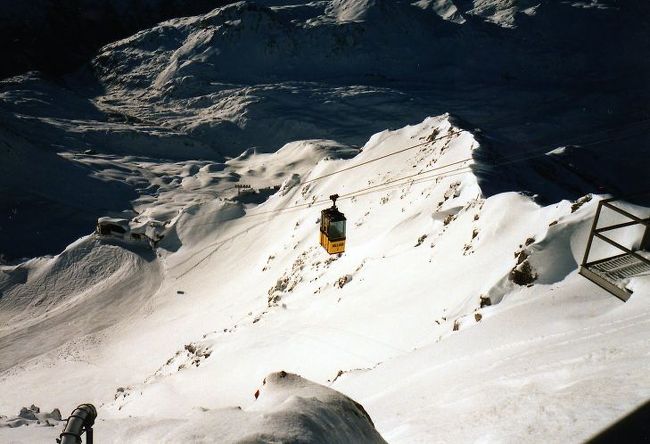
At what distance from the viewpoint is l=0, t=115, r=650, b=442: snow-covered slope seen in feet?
22.2

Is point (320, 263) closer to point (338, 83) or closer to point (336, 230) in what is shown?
point (336, 230)

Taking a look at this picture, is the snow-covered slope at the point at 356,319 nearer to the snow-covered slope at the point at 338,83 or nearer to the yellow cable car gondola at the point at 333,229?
the yellow cable car gondola at the point at 333,229

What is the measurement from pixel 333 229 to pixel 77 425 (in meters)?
10.8

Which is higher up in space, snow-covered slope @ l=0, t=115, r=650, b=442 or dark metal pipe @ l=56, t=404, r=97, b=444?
dark metal pipe @ l=56, t=404, r=97, b=444

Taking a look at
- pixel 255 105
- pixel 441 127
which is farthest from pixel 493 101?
pixel 441 127

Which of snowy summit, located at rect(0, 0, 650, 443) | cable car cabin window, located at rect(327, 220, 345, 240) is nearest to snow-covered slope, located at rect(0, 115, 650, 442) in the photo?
snowy summit, located at rect(0, 0, 650, 443)

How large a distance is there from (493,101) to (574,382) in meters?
75.0

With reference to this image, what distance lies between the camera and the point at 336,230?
1678 centimetres

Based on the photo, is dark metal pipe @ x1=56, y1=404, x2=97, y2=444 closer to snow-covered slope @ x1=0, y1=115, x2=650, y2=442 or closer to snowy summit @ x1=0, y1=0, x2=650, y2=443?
snowy summit @ x1=0, y1=0, x2=650, y2=443

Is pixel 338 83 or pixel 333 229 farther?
pixel 338 83

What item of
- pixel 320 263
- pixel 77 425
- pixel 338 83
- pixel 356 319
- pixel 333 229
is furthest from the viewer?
pixel 338 83

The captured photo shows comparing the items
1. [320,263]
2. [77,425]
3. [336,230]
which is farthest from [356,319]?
[77,425]

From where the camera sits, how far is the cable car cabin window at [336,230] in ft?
54.5

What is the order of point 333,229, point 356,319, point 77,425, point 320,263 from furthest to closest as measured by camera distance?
point 320,263 → point 333,229 → point 356,319 → point 77,425
